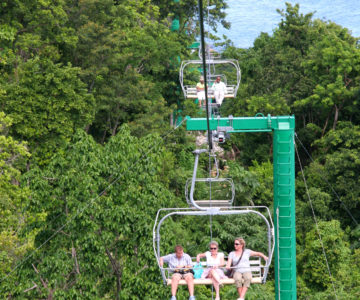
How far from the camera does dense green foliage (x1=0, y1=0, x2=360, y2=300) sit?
48.5 ft

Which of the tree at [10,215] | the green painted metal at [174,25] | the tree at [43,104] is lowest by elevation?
the tree at [10,215]

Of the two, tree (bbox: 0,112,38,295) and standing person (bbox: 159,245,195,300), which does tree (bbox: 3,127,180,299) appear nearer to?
tree (bbox: 0,112,38,295)

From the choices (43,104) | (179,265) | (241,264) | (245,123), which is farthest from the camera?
(43,104)

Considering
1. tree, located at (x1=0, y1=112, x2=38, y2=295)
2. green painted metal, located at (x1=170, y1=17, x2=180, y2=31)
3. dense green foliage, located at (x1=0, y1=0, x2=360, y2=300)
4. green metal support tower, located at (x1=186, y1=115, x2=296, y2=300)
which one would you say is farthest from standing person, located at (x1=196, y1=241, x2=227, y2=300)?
green painted metal, located at (x1=170, y1=17, x2=180, y2=31)

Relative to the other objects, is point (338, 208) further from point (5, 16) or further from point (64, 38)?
point (5, 16)

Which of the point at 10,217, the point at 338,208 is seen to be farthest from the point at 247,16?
the point at 10,217

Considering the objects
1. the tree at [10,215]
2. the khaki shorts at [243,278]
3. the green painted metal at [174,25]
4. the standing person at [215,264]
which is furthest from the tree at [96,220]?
the green painted metal at [174,25]

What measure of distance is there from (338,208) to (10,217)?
41.3ft

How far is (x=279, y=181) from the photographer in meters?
11.0

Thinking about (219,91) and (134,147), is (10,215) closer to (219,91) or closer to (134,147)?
(134,147)

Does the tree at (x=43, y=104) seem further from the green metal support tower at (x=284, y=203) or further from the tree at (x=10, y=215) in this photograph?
the green metal support tower at (x=284, y=203)

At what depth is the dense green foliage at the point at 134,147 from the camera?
14797mm

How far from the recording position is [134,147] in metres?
15.3

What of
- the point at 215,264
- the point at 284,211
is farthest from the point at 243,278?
the point at 284,211
